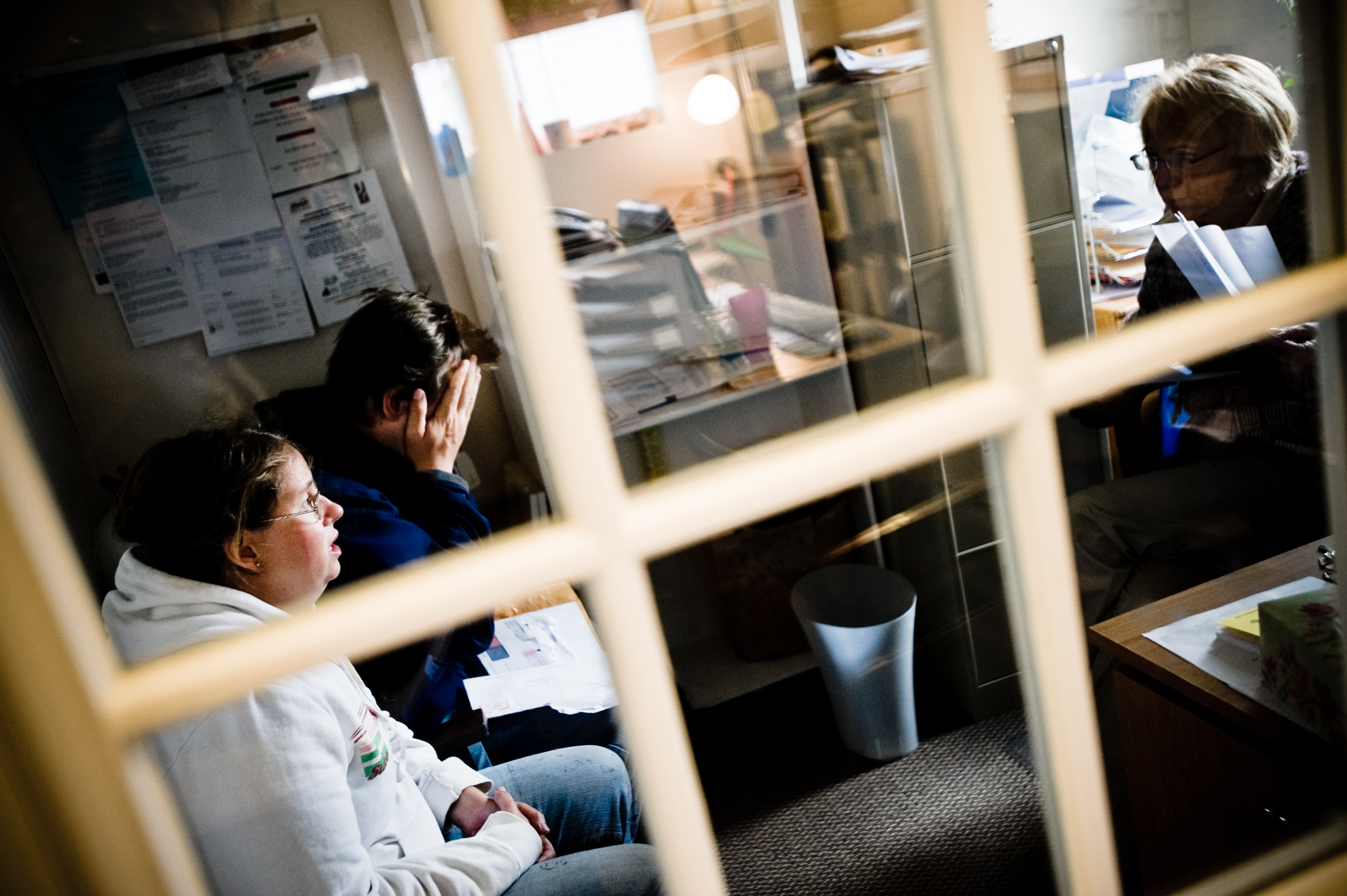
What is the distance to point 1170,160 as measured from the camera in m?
1.67

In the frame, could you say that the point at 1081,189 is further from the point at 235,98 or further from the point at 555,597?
the point at 235,98

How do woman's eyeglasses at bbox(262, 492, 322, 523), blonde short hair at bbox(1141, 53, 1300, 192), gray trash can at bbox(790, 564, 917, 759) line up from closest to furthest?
woman's eyeglasses at bbox(262, 492, 322, 523)
blonde short hair at bbox(1141, 53, 1300, 192)
gray trash can at bbox(790, 564, 917, 759)

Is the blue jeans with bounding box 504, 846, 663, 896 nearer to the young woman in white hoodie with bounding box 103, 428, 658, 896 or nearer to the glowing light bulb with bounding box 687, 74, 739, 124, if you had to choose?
the young woman in white hoodie with bounding box 103, 428, 658, 896

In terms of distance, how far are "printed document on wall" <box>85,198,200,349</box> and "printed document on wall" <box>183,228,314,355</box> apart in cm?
4

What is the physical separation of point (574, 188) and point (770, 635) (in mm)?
1320

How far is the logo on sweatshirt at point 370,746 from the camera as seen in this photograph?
105 centimetres

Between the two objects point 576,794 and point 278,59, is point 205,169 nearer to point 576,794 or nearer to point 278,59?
point 278,59

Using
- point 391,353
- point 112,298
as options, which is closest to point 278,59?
point 112,298

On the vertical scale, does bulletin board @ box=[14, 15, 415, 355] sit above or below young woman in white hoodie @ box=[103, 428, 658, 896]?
above

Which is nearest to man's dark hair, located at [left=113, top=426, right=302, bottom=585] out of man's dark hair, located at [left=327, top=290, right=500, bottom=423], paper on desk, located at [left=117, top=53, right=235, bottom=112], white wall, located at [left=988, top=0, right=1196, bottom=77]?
man's dark hair, located at [left=327, top=290, right=500, bottom=423]

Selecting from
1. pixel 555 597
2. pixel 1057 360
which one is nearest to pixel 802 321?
pixel 555 597

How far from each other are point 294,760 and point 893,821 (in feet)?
4.27

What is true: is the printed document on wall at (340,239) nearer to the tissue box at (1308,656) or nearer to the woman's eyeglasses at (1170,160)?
the woman's eyeglasses at (1170,160)

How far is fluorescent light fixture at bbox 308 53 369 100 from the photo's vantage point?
2.08 meters
